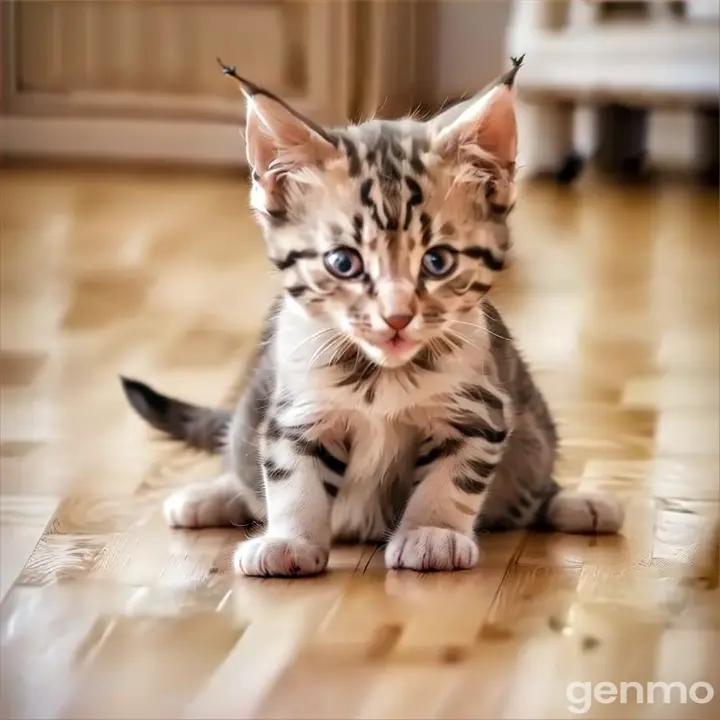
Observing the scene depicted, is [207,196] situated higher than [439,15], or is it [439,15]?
[439,15]

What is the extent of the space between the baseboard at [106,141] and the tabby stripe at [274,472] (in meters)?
2.93

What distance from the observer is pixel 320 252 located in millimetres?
1237

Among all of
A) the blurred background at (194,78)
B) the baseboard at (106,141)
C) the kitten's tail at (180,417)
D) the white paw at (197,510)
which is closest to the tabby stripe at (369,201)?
the white paw at (197,510)

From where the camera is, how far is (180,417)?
68.8 inches

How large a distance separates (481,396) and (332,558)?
0.75 feet

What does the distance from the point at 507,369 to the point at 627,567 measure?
0.24 meters

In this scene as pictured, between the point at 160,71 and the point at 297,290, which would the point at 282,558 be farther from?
the point at 160,71

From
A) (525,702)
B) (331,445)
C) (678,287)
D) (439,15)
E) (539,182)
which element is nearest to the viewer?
(525,702)

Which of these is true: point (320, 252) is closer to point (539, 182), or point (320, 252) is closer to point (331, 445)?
point (331, 445)

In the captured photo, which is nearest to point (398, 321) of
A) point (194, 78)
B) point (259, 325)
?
point (259, 325)

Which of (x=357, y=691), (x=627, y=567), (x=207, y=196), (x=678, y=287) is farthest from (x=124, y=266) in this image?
(x=357, y=691)

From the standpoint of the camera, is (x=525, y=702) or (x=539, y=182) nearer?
(x=525, y=702)

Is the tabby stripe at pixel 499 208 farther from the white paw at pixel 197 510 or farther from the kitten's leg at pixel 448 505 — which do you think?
the white paw at pixel 197 510

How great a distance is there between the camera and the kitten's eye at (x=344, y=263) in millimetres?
1229
